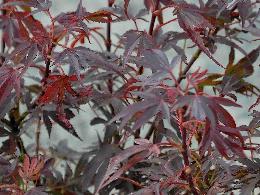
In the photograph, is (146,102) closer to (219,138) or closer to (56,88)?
(219,138)

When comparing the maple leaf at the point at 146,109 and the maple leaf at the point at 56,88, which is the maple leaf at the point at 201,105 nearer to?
the maple leaf at the point at 146,109

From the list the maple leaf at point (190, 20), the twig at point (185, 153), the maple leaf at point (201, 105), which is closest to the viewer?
the maple leaf at point (201, 105)

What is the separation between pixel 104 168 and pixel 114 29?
1.34 metres

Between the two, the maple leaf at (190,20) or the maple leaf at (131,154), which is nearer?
the maple leaf at (131,154)

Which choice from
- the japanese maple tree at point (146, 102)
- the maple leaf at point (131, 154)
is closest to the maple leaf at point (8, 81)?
the japanese maple tree at point (146, 102)

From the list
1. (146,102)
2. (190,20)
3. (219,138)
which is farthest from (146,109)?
(190,20)

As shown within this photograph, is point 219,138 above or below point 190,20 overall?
below

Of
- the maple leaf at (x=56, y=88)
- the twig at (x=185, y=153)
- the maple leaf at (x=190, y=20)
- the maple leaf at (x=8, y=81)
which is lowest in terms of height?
the twig at (x=185, y=153)

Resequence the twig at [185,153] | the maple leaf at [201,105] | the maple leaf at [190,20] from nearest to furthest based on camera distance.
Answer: the maple leaf at [201,105] → the twig at [185,153] → the maple leaf at [190,20]

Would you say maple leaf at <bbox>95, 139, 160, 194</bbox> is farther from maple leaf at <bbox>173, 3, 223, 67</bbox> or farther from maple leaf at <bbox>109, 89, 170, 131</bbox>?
maple leaf at <bbox>173, 3, 223, 67</bbox>

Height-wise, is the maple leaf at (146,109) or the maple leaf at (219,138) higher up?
the maple leaf at (146,109)

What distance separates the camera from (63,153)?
1728mm

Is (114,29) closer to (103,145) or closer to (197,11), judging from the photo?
(103,145)

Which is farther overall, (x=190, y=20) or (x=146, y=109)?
(x=190, y=20)
